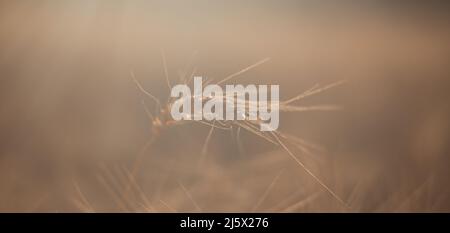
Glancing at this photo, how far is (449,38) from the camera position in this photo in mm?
2291

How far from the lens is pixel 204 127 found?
2.21 m

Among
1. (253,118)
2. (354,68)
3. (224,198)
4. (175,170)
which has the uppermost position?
(354,68)

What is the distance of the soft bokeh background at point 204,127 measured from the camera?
2193 mm

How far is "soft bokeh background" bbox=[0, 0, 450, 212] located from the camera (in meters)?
2.19

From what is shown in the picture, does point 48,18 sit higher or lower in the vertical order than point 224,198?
higher

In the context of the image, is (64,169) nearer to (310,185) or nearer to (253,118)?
(253,118)

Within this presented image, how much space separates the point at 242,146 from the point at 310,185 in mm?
367

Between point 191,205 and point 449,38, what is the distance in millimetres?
1471

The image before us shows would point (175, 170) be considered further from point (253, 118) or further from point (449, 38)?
point (449, 38)

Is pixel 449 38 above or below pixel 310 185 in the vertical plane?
above

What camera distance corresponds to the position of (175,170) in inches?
86.7
